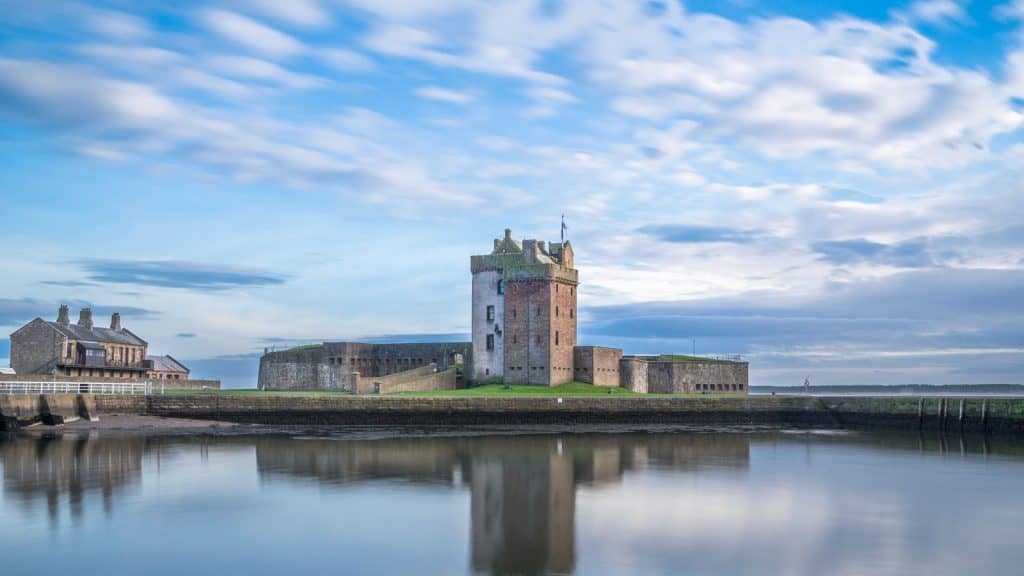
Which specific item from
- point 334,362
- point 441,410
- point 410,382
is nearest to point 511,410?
point 441,410

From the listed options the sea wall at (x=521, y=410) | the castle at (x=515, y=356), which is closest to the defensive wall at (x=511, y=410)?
the sea wall at (x=521, y=410)

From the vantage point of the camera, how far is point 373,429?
42469mm

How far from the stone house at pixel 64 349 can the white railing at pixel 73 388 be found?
10.9 meters

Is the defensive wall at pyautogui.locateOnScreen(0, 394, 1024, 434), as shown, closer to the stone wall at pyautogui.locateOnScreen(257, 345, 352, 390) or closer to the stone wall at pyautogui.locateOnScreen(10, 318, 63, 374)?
the stone wall at pyautogui.locateOnScreen(257, 345, 352, 390)

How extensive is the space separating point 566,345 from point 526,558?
3723cm

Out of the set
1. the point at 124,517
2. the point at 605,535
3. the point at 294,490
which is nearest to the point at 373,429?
the point at 294,490

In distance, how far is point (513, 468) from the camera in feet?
92.2

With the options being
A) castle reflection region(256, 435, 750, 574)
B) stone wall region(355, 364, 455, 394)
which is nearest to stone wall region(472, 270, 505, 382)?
stone wall region(355, 364, 455, 394)

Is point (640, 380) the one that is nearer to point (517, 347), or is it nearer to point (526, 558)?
point (517, 347)

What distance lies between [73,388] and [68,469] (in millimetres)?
19038

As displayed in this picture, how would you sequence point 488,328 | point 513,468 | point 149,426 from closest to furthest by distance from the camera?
1. point 513,468
2. point 149,426
3. point 488,328

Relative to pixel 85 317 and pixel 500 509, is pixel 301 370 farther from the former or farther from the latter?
pixel 500 509

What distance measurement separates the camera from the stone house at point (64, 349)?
5438 cm

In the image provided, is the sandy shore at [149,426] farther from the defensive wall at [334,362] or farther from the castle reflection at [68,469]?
the defensive wall at [334,362]
